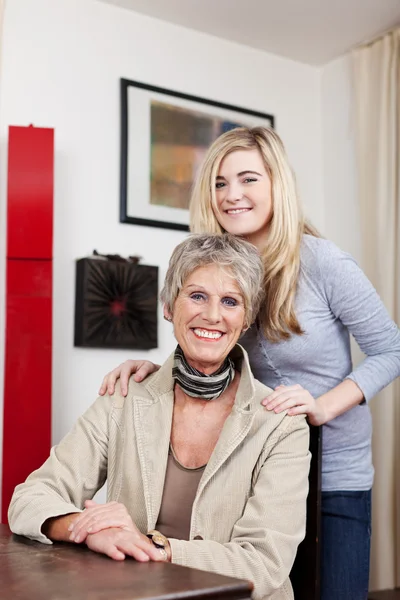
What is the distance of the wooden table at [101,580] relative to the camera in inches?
42.1

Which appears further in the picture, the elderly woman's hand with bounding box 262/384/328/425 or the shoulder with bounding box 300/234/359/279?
the shoulder with bounding box 300/234/359/279

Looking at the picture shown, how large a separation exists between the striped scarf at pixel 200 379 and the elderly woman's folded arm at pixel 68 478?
19 centimetres

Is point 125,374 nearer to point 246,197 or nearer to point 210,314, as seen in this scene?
point 210,314

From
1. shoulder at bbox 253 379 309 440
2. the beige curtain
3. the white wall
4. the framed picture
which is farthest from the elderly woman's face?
the beige curtain

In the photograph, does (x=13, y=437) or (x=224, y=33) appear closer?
(x=13, y=437)

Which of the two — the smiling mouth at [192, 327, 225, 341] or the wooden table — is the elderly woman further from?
the wooden table

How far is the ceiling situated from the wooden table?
2829 millimetres

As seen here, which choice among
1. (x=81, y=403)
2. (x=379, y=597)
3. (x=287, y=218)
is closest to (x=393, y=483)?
(x=379, y=597)

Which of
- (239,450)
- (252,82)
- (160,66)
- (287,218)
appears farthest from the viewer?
(252,82)

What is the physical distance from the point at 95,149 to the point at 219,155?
1.40 meters

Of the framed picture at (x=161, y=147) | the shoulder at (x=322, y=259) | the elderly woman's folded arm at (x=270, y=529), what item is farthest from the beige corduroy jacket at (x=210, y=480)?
the framed picture at (x=161, y=147)

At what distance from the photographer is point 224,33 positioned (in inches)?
153

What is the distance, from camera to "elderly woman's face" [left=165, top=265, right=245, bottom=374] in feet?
5.98

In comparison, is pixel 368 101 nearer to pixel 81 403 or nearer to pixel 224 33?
pixel 224 33
